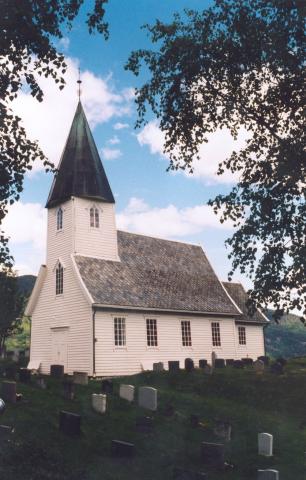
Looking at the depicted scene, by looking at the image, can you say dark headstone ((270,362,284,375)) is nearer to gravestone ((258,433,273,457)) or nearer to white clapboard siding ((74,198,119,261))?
gravestone ((258,433,273,457))

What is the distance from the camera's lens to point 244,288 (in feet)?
131

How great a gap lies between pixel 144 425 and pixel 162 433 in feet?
1.90

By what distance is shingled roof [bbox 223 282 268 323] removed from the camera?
35872mm

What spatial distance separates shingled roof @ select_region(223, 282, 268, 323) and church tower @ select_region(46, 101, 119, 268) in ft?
34.7

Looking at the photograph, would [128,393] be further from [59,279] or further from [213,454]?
[59,279]

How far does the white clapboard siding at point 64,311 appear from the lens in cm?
2725

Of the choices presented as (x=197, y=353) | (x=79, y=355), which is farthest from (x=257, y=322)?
(x=79, y=355)

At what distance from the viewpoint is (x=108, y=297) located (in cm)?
2795

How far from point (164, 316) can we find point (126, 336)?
321 cm

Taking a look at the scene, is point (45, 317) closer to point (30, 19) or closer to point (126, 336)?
point (126, 336)

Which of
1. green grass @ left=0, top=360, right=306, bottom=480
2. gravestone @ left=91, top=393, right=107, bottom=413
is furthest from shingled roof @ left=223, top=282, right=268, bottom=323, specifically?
gravestone @ left=91, top=393, right=107, bottom=413

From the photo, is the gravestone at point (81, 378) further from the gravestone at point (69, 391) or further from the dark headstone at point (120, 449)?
the dark headstone at point (120, 449)

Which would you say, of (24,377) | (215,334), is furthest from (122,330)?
(24,377)

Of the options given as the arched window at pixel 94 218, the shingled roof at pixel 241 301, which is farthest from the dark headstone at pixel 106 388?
the shingled roof at pixel 241 301
